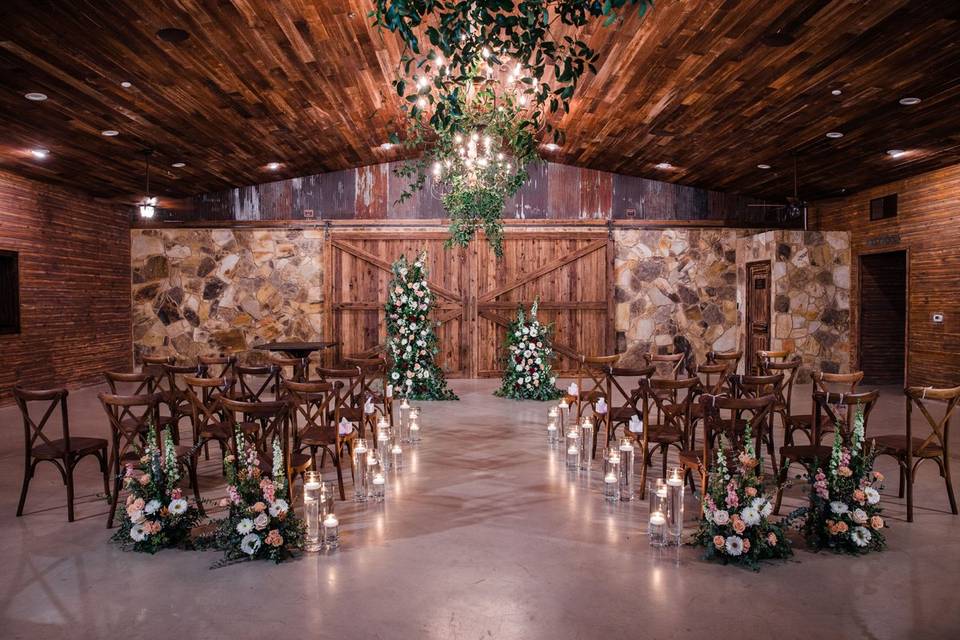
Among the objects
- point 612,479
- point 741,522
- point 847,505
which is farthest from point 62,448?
point 847,505

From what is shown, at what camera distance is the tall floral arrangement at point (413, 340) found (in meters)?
8.59

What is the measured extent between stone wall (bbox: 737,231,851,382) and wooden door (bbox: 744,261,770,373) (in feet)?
0.85

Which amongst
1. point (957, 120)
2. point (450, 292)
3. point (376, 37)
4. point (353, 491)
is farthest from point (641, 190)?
point (353, 491)

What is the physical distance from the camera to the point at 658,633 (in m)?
2.59

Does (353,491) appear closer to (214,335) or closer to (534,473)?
(534,473)

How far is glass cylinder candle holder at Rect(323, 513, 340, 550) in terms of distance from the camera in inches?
137

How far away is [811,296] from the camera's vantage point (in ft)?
31.8

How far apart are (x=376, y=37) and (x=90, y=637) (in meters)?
5.00

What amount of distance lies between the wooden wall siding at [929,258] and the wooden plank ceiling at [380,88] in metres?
0.36

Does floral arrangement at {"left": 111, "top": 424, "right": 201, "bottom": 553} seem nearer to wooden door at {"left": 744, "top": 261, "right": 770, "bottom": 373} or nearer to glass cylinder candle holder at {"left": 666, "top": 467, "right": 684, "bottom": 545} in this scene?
glass cylinder candle holder at {"left": 666, "top": 467, "right": 684, "bottom": 545}

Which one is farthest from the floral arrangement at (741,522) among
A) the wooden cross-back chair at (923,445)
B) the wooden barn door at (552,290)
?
the wooden barn door at (552,290)

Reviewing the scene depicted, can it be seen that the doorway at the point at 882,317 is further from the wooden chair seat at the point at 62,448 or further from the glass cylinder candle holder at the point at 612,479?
the wooden chair seat at the point at 62,448

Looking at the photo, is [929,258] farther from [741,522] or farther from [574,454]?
[741,522]

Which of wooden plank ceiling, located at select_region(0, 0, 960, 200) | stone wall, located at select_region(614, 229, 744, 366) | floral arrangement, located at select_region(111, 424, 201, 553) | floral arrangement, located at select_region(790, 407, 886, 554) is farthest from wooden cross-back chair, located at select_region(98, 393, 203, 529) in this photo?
stone wall, located at select_region(614, 229, 744, 366)
